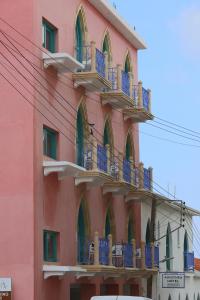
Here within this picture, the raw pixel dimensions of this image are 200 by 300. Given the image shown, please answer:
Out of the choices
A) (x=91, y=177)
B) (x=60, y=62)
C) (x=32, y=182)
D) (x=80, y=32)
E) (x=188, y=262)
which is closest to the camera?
(x=32, y=182)

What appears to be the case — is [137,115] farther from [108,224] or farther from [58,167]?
[58,167]

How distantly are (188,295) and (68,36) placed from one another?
60.0ft

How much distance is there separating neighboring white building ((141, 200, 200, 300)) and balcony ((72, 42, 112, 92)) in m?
8.75

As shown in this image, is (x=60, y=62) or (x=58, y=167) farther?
(x=60, y=62)

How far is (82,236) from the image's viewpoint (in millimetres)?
28203

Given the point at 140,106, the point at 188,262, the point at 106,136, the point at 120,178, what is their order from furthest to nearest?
1. the point at 188,262
2. the point at 140,106
3. the point at 106,136
4. the point at 120,178

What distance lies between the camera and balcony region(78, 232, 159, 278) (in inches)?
1058

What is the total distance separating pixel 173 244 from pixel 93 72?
15.7 meters

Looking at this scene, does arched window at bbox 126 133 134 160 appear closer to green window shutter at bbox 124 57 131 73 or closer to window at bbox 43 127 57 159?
green window shutter at bbox 124 57 131 73

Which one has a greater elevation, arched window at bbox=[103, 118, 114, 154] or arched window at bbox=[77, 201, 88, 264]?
arched window at bbox=[103, 118, 114, 154]

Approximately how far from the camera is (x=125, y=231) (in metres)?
33.1

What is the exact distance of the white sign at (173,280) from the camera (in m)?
32.7

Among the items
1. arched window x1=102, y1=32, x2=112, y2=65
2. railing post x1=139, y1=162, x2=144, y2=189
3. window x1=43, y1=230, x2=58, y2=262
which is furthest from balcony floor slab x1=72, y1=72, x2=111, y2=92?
railing post x1=139, y1=162, x2=144, y2=189

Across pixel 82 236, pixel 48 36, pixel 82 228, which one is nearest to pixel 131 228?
pixel 82 228
